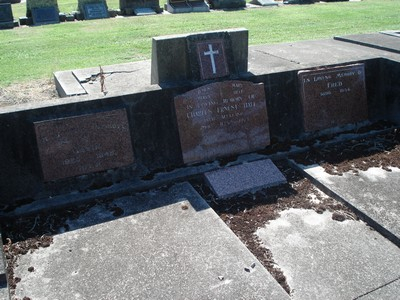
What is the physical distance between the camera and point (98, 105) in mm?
Answer: 5141

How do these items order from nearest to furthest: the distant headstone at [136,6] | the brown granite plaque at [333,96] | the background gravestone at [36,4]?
the brown granite plaque at [333,96] → the background gravestone at [36,4] → the distant headstone at [136,6]

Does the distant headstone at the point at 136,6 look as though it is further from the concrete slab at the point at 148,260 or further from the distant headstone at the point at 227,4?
the concrete slab at the point at 148,260

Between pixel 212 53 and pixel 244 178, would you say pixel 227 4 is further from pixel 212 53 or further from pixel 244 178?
pixel 244 178

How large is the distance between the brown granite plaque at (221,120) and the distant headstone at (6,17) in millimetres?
15233

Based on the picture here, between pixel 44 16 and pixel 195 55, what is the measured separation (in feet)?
50.5

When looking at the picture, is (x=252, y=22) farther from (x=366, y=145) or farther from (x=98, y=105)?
(x=98, y=105)

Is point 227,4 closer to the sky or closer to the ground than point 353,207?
closer to the sky

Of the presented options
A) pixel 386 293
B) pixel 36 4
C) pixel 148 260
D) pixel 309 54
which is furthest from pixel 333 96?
pixel 36 4

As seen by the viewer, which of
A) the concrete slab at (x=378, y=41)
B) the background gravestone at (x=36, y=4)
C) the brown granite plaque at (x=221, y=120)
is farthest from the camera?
the background gravestone at (x=36, y=4)

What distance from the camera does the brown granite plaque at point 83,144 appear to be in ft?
16.1

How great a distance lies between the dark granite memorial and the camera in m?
5.65

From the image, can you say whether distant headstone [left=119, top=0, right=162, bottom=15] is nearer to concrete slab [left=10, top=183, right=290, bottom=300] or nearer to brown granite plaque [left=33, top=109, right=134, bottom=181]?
brown granite plaque [left=33, top=109, right=134, bottom=181]

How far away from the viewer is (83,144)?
16.6ft

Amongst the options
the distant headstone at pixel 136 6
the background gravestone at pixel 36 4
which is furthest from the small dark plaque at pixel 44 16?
the distant headstone at pixel 136 6
